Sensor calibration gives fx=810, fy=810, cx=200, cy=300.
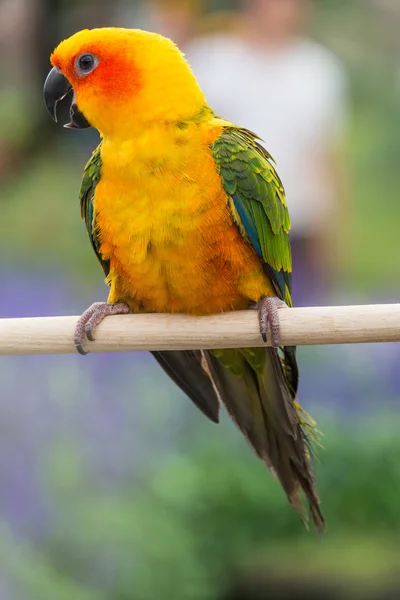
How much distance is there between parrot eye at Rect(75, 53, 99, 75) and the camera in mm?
927

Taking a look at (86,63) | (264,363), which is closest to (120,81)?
(86,63)

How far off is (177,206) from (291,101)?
0.82 metres

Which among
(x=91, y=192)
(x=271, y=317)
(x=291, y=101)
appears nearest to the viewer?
(x=271, y=317)

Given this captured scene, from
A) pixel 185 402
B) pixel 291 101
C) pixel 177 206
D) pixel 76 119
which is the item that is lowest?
pixel 185 402

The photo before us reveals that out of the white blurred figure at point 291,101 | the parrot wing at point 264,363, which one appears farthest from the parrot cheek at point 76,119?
the white blurred figure at point 291,101

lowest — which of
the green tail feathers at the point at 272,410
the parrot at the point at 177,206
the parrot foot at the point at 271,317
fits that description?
the green tail feathers at the point at 272,410

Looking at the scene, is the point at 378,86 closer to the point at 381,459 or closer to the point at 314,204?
the point at 314,204

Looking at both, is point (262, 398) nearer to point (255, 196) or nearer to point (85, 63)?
point (255, 196)

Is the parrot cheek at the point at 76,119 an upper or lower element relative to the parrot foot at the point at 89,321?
upper

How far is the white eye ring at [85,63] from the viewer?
3.04ft

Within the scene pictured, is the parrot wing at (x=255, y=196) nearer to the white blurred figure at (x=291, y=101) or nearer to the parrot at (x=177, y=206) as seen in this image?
the parrot at (x=177, y=206)

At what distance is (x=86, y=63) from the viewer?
933mm

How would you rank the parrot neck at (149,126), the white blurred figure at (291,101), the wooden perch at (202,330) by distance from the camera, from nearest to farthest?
the wooden perch at (202,330) < the parrot neck at (149,126) < the white blurred figure at (291,101)

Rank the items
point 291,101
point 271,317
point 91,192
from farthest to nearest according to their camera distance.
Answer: point 291,101 < point 91,192 < point 271,317
